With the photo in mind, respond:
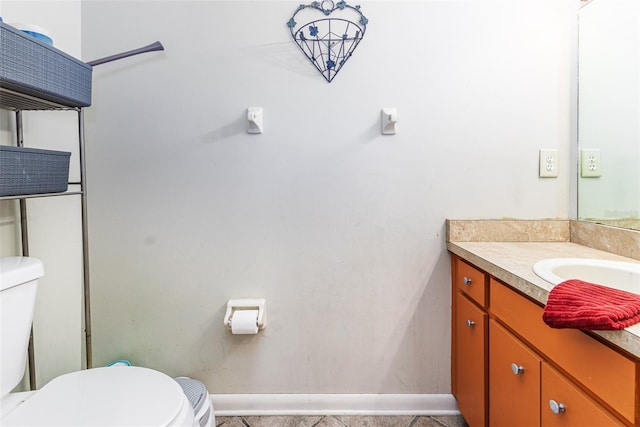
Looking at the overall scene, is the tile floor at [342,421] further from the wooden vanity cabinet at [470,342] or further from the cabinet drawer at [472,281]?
the cabinet drawer at [472,281]

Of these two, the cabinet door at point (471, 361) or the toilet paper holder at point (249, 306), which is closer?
the cabinet door at point (471, 361)

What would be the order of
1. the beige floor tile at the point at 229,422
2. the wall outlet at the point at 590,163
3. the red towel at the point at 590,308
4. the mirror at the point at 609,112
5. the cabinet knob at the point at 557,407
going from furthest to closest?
the beige floor tile at the point at 229,422 → the wall outlet at the point at 590,163 → the mirror at the point at 609,112 → the cabinet knob at the point at 557,407 → the red towel at the point at 590,308

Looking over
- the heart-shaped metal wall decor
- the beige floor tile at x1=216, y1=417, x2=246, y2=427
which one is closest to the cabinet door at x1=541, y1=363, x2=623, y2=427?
the beige floor tile at x1=216, y1=417, x2=246, y2=427

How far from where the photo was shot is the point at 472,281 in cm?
131

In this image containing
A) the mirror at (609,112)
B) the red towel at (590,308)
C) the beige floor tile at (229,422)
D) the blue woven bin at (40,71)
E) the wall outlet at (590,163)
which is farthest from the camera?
the beige floor tile at (229,422)

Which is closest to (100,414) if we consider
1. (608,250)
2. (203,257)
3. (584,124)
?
(203,257)

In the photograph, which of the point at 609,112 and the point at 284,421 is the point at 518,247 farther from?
the point at 284,421

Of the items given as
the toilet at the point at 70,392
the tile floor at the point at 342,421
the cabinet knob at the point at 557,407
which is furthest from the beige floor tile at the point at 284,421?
the cabinet knob at the point at 557,407

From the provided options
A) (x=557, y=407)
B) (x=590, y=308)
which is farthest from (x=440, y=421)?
(x=590, y=308)

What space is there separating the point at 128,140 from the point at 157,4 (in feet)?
2.03

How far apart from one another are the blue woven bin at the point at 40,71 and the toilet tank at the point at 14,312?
0.55 meters

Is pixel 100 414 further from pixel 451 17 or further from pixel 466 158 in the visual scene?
pixel 451 17

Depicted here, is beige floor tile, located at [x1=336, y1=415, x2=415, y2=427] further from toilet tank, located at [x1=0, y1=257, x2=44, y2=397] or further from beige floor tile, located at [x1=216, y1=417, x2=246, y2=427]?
toilet tank, located at [x1=0, y1=257, x2=44, y2=397]

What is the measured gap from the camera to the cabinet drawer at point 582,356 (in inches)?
25.4
